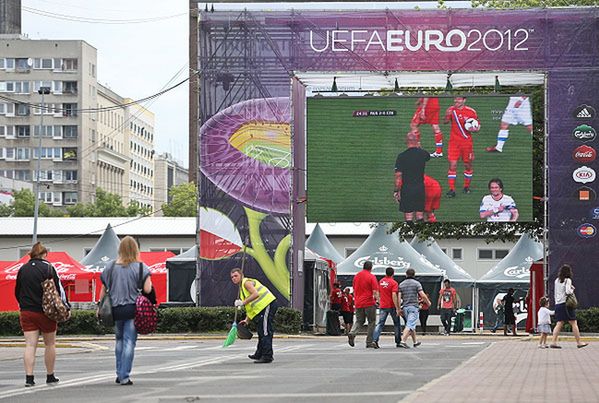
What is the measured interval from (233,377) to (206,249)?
71.0 ft

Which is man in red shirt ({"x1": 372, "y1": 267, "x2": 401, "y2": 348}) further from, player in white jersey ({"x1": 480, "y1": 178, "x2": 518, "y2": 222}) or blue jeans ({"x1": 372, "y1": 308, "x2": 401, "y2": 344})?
player in white jersey ({"x1": 480, "y1": 178, "x2": 518, "y2": 222})

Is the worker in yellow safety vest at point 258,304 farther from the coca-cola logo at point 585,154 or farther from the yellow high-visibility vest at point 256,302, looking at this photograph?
the coca-cola logo at point 585,154

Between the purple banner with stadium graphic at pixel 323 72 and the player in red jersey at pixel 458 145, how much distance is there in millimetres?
1451

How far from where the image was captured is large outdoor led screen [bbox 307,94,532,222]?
38.4 meters

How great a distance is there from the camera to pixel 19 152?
16338cm

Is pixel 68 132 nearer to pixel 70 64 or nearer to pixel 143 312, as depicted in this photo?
pixel 70 64

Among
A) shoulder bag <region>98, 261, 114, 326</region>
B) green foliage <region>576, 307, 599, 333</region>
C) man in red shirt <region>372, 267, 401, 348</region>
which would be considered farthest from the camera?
green foliage <region>576, 307, 599, 333</region>

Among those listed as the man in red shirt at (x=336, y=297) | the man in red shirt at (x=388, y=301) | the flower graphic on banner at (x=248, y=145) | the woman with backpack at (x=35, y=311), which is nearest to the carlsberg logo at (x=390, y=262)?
the man in red shirt at (x=336, y=297)

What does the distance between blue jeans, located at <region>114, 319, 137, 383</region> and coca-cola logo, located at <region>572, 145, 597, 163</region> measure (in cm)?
2419

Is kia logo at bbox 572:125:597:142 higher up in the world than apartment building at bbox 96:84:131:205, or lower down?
lower down

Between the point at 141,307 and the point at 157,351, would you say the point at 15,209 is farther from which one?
the point at 141,307

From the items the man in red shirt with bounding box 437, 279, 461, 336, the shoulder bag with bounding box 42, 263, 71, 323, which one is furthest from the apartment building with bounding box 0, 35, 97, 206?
the shoulder bag with bounding box 42, 263, 71, 323

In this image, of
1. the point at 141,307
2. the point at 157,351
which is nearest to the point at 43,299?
the point at 141,307

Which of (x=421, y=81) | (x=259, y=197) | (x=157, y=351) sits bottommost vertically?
(x=157, y=351)
